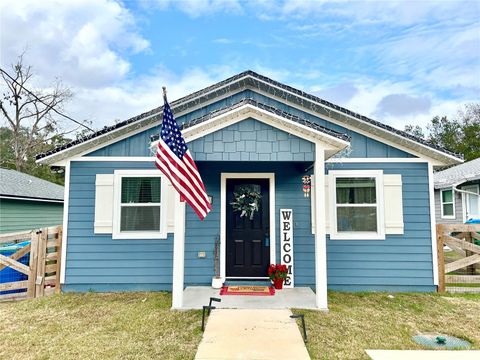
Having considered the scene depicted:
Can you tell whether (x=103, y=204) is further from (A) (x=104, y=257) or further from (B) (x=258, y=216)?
(B) (x=258, y=216)

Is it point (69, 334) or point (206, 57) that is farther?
point (206, 57)

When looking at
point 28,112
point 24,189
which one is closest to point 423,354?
point 24,189

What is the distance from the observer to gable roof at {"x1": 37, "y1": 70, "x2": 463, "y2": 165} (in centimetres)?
586

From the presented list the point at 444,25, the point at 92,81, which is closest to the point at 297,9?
the point at 444,25

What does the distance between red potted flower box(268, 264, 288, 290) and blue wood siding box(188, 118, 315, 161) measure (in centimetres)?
221

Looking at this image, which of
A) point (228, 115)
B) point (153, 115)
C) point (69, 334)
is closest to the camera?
point (69, 334)

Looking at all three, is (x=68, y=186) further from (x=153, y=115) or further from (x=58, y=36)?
(x=58, y=36)

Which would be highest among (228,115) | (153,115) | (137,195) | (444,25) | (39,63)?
(39,63)

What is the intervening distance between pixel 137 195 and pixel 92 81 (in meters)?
17.5

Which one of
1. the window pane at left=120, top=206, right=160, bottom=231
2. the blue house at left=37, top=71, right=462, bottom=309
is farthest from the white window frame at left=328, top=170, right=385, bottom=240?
the window pane at left=120, top=206, right=160, bottom=231

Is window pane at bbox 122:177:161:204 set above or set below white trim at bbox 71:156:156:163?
below

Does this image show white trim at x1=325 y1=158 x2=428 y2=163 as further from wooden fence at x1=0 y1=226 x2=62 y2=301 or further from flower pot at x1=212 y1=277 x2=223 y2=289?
wooden fence at x1=0 y1=226 x2=62 y2=301

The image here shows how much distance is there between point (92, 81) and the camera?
20266 mm

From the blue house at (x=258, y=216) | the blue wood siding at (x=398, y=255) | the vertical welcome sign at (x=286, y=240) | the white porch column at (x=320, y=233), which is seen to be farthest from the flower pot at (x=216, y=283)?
the white porch column at (x=320, y=233)
